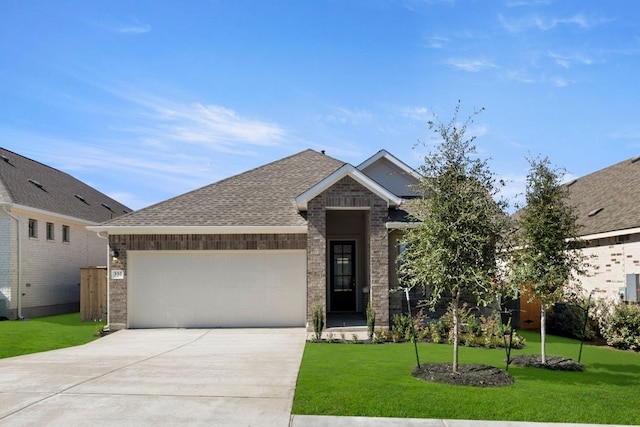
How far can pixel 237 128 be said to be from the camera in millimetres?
15195

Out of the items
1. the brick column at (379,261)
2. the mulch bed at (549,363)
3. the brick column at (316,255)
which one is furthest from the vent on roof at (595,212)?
the brick column at (316,255)

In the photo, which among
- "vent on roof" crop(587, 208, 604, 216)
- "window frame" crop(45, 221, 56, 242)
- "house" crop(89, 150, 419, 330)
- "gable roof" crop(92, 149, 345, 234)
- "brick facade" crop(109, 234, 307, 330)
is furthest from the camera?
"window frame" crop(45, 221, 56, 242)

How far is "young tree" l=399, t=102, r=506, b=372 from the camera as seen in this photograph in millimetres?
8875

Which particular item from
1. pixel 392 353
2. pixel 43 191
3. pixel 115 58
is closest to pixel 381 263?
pixel 392 353

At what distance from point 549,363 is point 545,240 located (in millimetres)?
2469

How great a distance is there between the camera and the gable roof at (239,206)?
15109 millimetres

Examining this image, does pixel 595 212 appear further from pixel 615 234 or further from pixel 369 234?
pixel 369 234

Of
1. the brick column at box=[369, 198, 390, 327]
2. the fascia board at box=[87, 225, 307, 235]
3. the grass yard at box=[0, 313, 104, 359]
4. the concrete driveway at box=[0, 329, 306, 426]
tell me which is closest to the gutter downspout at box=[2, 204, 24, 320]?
the grass yard at box=[0, 313, 104, 359]

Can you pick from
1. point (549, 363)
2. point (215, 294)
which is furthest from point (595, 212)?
point (215, 294)

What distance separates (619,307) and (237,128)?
1156 centimetres

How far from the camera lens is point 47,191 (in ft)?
74.2

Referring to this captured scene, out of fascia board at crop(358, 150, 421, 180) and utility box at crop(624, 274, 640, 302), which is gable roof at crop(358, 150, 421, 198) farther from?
utility box at crop(624, 274, 640, 302)

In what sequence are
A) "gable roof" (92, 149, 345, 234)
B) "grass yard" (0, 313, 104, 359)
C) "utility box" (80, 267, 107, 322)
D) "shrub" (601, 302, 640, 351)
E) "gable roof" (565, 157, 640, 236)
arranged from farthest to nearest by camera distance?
"utility box" (80, 267, 107, 322) < "gable roof" (92, 149, 345, 234) < "gable roof" (565, 157, 640, 236) < "shrub" (601, 302, 640, 351) < "grass yard" (0, 313, 104, 359)

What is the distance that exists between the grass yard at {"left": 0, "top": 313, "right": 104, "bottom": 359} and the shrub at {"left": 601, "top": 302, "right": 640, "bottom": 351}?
45.6 ft
